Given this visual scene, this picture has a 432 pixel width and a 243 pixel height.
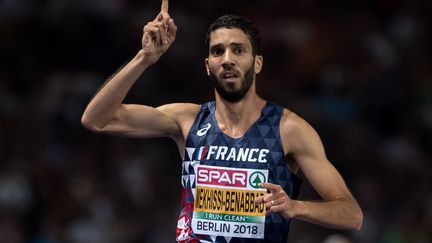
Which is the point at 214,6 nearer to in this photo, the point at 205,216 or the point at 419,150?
the point at 419,150

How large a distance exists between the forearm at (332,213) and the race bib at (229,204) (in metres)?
0.39

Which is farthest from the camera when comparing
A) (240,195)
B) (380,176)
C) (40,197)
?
(380,176)

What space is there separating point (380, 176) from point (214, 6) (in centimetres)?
300

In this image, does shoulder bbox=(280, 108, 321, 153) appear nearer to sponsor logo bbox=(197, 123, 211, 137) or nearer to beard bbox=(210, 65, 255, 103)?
beard bbox=(210, 65, 255, 103)

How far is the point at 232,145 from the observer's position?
5.71m

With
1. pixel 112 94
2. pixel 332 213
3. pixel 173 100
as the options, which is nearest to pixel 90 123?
pixel 112 94

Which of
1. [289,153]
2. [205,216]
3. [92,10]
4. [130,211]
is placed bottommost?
[130,211]

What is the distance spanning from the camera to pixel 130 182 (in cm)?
1002

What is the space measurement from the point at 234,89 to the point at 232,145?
33 cm

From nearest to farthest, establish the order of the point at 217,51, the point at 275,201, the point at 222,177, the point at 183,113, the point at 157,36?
the point at 275,201 → the point at 157,36 → the point at 222,177 → the point at 217,51 → the point at 183,113

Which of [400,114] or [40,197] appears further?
[400,114]

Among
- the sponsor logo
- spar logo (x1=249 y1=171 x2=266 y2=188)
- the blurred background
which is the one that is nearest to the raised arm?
the sponsor logo

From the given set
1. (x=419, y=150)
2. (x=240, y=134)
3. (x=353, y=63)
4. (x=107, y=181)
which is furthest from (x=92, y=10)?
(x=240, y=134)

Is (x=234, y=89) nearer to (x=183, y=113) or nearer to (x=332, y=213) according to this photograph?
(x=183, y=113)
